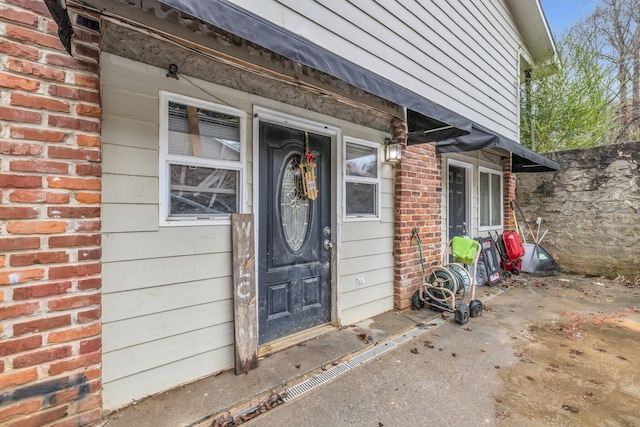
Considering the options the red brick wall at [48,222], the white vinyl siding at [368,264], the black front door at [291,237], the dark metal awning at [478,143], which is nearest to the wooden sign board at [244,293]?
the black front door at [291,237]

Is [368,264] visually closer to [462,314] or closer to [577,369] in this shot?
[462,314]

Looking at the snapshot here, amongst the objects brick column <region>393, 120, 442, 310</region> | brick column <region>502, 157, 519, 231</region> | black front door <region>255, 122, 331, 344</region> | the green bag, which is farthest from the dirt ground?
brick column <region>502, 157, 519, 231</region>

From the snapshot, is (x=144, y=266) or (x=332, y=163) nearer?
(x=144, y=266)

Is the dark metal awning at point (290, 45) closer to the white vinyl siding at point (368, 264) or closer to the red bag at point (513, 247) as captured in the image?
the white vinyl siding at point (368, 264)

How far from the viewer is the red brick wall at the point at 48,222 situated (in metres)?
1.42

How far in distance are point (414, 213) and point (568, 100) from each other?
606cm

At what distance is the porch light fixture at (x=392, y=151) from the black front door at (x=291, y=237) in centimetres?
87

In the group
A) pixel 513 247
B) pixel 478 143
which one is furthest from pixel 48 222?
pixel 513 247

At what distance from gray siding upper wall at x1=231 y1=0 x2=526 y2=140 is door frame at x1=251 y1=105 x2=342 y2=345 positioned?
2.43ft

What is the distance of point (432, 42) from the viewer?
4023 millimetres

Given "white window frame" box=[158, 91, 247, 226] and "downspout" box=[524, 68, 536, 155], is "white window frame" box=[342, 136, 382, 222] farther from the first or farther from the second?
"downspout" box=[524, 68, 536, 155]

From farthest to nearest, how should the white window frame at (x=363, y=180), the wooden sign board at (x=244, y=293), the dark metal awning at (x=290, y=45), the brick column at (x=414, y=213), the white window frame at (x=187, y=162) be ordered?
1. the brick column at (x=414, y=213)
2. the white window frame at (x=363, y=180)
3. the wooden sign board at (x=244, y=293)
4. the white window frame at (x=187, y=162)
5. the dark metal awning at (x=290, y=45)

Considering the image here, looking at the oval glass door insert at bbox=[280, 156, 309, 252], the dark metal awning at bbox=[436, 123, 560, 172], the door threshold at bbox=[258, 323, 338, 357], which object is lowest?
the door threshold at bbox=[258, 323, 338, 357]

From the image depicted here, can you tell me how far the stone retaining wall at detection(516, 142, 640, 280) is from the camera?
17.0 feet
